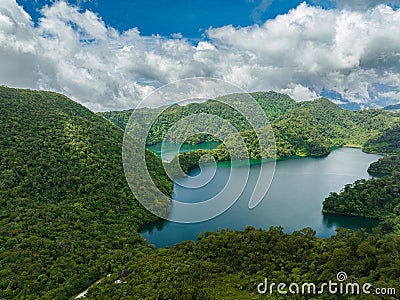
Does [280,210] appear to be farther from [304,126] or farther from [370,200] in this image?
[304,126]

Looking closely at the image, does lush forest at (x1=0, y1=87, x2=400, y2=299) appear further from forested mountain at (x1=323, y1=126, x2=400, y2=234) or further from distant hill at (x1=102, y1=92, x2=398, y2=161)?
distant hill at (x1=102, y1=92, x2=398, y2=161)

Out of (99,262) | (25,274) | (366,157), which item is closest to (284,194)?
(99,262)

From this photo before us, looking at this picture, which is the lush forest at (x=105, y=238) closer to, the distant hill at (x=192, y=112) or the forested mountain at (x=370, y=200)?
the forested mountain at (x=370, y=200)

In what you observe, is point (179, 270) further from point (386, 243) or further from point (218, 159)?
point (218, 159)

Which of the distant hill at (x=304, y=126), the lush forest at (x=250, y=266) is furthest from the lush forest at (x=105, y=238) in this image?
the distant hill at (x=304, y=126)

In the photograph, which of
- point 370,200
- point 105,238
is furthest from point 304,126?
point 105,238

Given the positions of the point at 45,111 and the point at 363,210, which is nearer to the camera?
the point at 363,210
